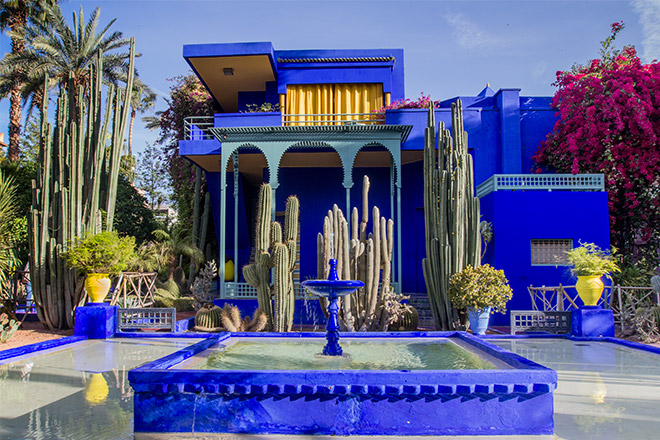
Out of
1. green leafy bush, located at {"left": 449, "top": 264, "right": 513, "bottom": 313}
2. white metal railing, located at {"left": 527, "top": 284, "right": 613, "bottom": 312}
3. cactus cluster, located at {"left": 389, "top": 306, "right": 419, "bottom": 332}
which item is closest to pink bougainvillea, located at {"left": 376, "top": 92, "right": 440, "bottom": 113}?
white metal railing, located at {"left": 527, "top": 284, "right": 613, "bottom": 312}

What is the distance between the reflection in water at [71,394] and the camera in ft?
13.6

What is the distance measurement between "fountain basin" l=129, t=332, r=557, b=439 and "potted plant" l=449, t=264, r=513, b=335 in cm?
509

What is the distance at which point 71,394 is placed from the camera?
530 cm

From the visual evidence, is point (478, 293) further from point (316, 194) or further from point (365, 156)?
point (316, 194)

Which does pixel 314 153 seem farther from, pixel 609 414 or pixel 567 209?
pixel 609 414

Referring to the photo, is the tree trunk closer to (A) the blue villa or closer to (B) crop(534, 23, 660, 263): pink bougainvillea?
(A) the blue villa

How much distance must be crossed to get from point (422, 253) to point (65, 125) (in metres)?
9.99

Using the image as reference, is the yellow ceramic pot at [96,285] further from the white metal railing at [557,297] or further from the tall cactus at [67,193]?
the white metal railing at [557,297]

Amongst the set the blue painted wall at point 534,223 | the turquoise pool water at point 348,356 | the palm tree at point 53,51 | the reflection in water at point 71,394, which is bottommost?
the reflection in water at point 71,394

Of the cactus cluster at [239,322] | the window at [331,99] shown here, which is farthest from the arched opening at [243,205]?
the cactus cluster at [239,322]

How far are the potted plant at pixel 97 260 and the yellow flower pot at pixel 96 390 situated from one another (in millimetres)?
3645

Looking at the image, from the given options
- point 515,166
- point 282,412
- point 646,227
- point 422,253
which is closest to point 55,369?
point 282,412

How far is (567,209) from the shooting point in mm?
11945

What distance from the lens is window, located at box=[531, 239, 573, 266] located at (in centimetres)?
1198
